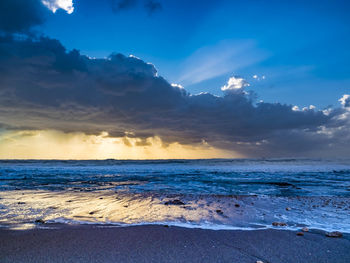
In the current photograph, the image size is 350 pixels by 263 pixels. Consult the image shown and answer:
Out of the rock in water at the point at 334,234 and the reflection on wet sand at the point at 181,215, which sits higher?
the rock in water at the point at 334,234

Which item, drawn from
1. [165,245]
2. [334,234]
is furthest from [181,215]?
[334,234]

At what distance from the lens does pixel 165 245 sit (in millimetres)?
4395

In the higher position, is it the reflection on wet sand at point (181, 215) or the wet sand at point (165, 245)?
the wet sand at point (165, 245)

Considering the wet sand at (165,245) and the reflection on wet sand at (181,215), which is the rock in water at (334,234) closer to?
the wet sand at (165,245)

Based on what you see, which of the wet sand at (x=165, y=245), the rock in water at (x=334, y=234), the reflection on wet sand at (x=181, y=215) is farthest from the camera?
the reflection on wet sand at (x=181, y=215)

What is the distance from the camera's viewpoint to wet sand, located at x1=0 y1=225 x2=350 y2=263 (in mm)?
3811

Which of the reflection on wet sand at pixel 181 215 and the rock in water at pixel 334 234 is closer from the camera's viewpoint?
the rock in water at pixel 334 234

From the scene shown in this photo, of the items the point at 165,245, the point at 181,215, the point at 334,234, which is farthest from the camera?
the point at 181,215

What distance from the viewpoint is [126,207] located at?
8.34 m

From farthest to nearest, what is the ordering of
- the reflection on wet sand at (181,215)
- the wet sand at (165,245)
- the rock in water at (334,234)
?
the reflection on wet sand at (181,215) < the rock in water at (334,234) < the wet sand at (165,245)

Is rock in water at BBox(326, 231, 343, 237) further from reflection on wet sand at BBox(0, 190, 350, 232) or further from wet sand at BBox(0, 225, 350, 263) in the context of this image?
reflection on wet sand at BBox(0, 190, 350, 232)

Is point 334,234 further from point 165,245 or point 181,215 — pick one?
point 181,215

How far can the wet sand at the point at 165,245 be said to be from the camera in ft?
12.5

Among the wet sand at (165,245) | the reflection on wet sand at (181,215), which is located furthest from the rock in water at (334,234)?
the reflection on wet sand at (181,215)
